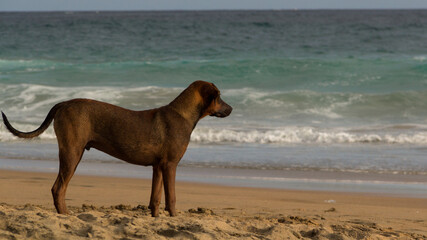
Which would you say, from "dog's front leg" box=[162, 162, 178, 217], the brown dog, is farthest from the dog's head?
"dog's front leg" box=[162, 162, 178, 217]

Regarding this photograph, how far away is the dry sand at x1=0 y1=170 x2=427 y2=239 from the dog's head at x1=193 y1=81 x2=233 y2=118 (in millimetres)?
873

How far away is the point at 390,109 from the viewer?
17.5 meters

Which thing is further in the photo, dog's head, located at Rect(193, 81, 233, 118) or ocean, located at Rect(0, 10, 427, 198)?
ocean, located at Rect(0, 10, 427, 198)

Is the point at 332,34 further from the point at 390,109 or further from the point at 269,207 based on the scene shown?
the point at 269,207

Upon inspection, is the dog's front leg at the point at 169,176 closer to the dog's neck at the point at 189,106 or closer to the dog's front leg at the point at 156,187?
the dog's front leg at the point at 156,187

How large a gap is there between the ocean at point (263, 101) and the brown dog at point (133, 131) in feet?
11.4

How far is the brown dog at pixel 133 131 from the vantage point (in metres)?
5.43

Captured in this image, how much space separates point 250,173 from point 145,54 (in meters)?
23.5

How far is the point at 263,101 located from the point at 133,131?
1269 cm

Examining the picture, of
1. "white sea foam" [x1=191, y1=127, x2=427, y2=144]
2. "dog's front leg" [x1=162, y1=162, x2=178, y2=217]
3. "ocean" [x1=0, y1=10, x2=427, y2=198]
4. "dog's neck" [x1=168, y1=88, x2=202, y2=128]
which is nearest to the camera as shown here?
"dog's front leg" [x1=162, y1=162, x2=178, y2=217]

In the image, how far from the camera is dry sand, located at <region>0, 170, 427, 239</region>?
5.07 meters

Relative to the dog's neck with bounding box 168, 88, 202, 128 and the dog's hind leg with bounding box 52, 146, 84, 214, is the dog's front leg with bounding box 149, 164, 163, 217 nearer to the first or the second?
the dog's neck with bounding box 168, 88, 202, 128

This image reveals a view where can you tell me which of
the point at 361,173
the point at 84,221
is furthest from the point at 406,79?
the point at 84,221

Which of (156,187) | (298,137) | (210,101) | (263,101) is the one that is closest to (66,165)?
(156,187)
